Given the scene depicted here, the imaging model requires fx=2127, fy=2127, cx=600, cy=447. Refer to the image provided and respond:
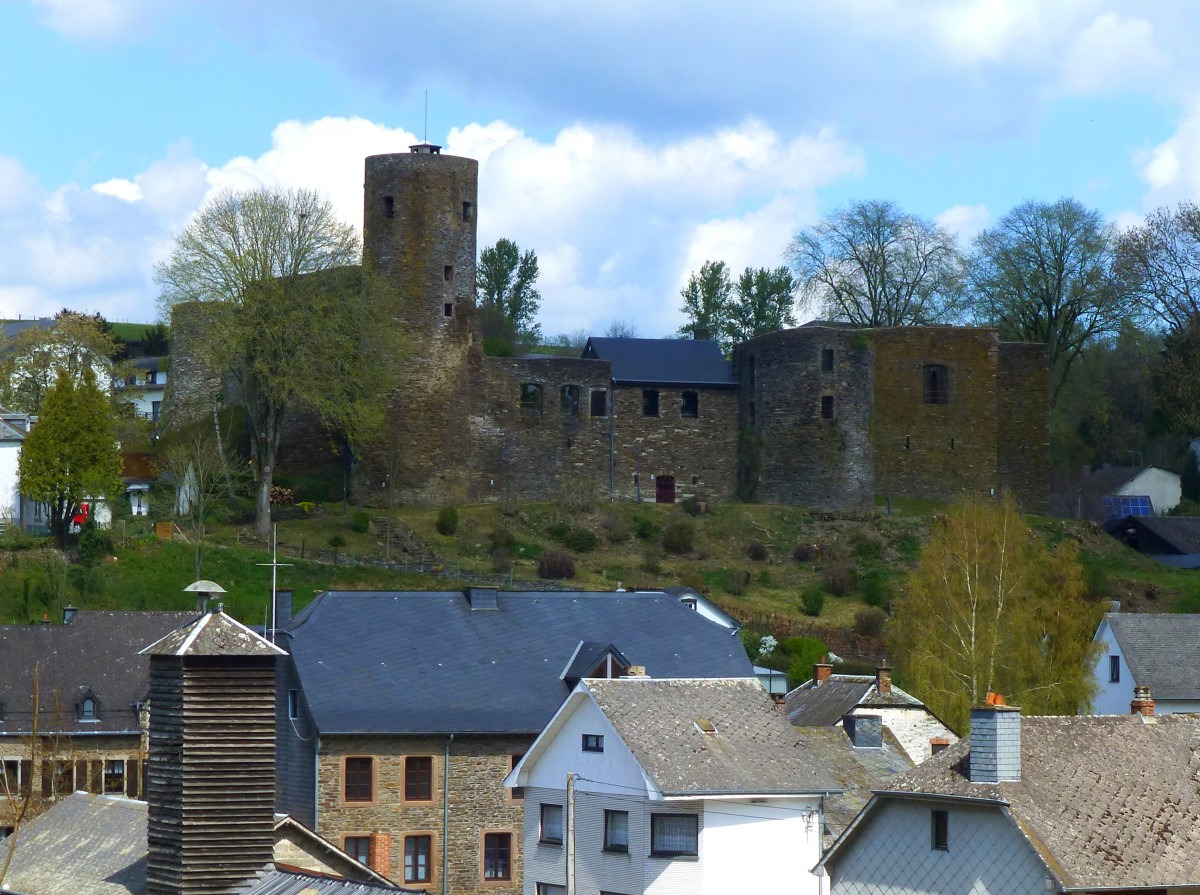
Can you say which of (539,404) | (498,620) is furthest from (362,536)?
(498,620)

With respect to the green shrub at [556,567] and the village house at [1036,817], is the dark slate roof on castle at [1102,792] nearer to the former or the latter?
the village house at [1036,817]

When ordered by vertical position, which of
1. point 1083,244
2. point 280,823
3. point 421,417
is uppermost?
point 1083,244

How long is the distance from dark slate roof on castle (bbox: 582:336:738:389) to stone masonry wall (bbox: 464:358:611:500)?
4.45ft

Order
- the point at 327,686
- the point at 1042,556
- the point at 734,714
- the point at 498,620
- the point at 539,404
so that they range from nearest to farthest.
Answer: the point at 734,714, the point at 327,686, the point at 498,620, the point at 1042,556, the point at 539,404

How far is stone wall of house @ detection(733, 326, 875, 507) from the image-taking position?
67250mm

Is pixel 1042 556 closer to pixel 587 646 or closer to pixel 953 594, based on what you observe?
pixel 953 594

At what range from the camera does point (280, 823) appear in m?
26.1

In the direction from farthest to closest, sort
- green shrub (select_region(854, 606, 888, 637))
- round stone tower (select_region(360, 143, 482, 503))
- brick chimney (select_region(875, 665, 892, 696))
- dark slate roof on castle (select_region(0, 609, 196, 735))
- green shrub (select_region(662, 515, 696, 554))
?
round stone tower (select_region(360, 143, 482, 503)) → green shrub (select_region(662, 515, 696, 554)) → green shrub (select_region(854, 606, 888, 637)) → dark slate roof on castle (select_region(0, 609, 196, 735)) → brick chimney (select_region(875, 665, 892, 696))

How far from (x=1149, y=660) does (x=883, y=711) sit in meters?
16.1

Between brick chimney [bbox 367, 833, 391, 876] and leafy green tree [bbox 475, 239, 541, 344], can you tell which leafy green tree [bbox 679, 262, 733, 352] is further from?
brick chimney [bbox 367, 833, 391, 876]

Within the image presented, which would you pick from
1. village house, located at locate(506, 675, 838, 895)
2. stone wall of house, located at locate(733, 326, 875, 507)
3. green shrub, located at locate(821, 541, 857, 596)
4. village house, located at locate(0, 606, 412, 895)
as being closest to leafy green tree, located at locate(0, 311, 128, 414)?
stone wall of house, located at locate(733, 326, 875, 507)

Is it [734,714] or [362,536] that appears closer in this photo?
[734,714]

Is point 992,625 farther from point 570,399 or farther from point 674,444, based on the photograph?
point 570,399

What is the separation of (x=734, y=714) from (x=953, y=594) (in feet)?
53.5
